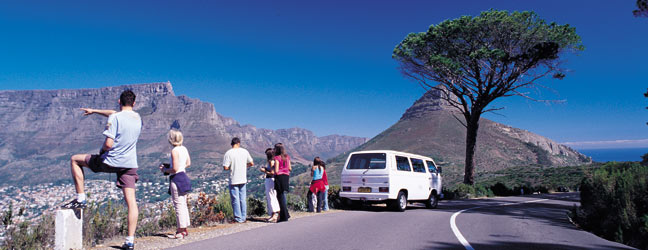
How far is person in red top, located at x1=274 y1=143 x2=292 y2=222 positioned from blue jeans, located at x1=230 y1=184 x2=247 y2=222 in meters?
0.87

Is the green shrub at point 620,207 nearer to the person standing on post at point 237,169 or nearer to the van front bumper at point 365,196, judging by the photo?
the van front bumper at point 365,196

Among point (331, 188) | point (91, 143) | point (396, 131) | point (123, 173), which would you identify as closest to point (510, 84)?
point (331, 188)

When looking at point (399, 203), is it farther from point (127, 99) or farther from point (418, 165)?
point (127, 99)

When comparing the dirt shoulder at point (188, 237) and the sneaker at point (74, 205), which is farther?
the dirt shoulder at point (188, 237)

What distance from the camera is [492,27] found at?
888 inches

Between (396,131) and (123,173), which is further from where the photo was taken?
(396,131)

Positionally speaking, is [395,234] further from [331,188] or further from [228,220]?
[331,188]

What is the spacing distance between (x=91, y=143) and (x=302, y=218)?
700ft

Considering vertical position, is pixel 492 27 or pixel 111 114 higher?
pixel 492 27

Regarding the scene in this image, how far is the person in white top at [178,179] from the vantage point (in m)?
6.69

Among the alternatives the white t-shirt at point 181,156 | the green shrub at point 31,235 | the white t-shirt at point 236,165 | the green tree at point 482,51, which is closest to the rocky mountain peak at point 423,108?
the green tree at point 482,51

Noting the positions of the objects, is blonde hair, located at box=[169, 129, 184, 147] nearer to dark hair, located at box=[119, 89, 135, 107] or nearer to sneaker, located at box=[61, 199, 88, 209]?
dark hair, located at box=[119, 89, 135, 107]

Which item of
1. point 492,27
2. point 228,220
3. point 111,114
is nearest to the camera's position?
point 111,114

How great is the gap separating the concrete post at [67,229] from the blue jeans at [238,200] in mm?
3473
